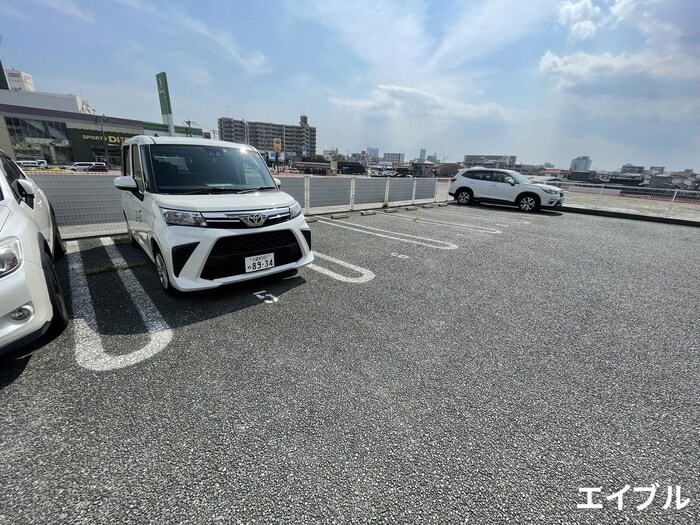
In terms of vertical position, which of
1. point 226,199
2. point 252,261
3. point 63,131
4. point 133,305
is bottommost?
point 133,305

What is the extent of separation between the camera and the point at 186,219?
276 centimetres

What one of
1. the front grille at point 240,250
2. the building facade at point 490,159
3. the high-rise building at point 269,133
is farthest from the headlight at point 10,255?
the high-rise building at point 269,133

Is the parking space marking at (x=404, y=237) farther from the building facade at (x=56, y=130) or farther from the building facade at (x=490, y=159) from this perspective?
the building facade at (x=490, y=159)

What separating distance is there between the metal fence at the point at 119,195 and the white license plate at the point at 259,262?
13.9ft

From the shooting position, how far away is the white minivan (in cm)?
276

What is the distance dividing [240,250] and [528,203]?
36.2 feet

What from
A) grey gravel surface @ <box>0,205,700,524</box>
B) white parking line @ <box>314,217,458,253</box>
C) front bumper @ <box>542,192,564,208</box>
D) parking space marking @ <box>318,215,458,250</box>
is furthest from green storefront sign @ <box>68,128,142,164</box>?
grey gravel surface @ <box>0,205,700,524</box>

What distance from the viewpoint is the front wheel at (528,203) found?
10609 mm

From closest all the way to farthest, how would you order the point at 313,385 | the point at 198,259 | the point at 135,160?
the point at 313,385, the point at 198,259, the point at 135,160

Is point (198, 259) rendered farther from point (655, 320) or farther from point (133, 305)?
point (655, 320)

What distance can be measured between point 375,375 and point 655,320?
3092 mm

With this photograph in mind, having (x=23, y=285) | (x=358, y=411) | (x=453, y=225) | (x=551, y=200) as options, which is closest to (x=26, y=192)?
(x=23, y=285)

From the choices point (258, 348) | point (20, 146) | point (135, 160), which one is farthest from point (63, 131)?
point (258, 348)

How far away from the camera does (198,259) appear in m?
2.74
